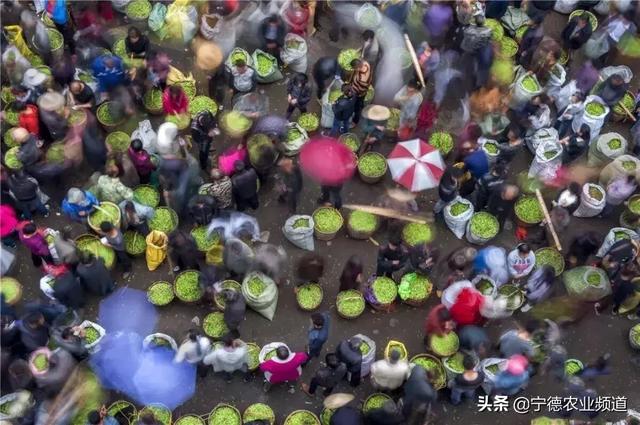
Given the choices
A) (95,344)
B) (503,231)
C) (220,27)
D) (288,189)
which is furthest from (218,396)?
(220,27)

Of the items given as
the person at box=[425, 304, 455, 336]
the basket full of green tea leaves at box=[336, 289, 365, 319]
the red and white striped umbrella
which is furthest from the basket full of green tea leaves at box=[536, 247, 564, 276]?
the basket full of green tea leaves at box=[336, 289, 365, 319]

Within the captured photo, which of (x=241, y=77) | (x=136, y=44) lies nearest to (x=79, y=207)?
(x=136, y=44)

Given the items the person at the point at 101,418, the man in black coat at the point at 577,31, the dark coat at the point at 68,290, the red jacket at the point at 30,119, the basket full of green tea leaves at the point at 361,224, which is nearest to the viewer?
the person at the point at 101,418

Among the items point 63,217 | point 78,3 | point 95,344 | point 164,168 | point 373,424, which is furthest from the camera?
point 78,3

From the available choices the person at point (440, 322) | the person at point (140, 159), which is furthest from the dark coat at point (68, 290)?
the person at point (440, 322)

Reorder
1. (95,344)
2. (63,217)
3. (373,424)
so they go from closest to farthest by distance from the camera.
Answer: (373,424) < (95,344) < (63,217)

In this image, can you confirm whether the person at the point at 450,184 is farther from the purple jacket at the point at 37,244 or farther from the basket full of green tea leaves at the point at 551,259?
the purple jacket at the point at 37,244

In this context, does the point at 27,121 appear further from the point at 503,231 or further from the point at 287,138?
the point at 503,231
